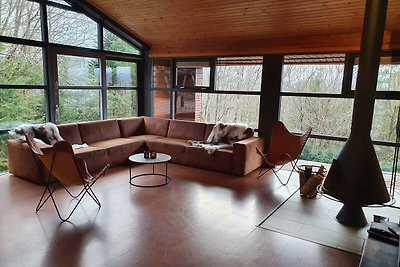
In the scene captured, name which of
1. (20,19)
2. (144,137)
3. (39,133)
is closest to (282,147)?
(144,137)

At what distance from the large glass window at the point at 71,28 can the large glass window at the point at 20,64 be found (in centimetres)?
43

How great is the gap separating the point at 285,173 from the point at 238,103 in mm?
1595

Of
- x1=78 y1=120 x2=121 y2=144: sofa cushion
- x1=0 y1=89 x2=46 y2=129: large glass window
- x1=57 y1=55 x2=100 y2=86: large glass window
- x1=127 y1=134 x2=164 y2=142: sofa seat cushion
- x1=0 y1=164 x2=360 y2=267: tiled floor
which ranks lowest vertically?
x1=0 y1=164 x2=360 y2=267: tiled floor

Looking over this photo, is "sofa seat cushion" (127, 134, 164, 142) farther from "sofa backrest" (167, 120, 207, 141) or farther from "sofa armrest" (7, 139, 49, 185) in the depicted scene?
"sofa armrest" (7, 139, 49, 185)

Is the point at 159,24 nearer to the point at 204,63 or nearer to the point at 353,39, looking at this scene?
the point at 204,63

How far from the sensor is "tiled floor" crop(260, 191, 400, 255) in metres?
2.89

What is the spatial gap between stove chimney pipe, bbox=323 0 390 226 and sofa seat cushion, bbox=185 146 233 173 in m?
2.01

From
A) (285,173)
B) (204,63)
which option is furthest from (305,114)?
(204,63)

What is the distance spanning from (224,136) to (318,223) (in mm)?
2469

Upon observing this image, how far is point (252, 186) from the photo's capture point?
4.42 metres

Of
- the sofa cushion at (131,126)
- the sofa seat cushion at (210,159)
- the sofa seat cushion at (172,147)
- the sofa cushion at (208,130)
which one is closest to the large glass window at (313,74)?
the sofa cushion at (208,130)

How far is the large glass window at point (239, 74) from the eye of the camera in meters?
5.55

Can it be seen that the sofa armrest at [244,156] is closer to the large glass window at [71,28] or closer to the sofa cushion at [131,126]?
the sofa cushion at [131,126]

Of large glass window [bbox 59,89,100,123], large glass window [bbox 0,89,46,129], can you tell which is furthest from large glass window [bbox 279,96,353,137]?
large glass window [bbox 0,89,46,129]
